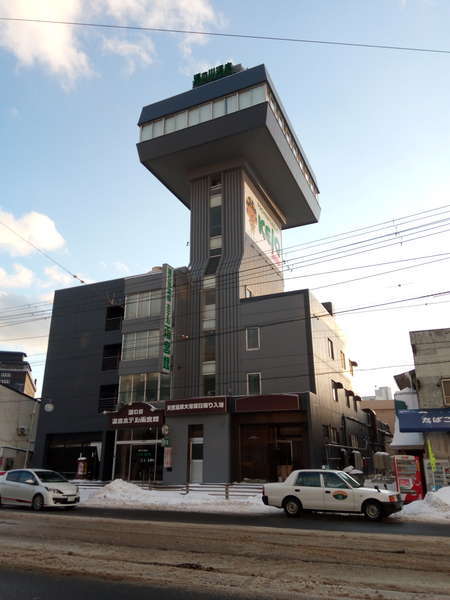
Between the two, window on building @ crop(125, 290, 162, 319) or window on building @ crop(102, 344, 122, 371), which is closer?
window on building @ crop(125, 290, 162, 319)

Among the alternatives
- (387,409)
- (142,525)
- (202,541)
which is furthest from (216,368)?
(387,409)

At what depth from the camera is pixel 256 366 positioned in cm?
3153

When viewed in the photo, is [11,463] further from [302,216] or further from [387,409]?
[387,409]

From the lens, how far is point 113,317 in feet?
127

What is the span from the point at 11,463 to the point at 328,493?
111 ft

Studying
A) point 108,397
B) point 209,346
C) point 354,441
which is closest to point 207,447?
point 209,346

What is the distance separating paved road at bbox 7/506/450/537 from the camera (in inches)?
496

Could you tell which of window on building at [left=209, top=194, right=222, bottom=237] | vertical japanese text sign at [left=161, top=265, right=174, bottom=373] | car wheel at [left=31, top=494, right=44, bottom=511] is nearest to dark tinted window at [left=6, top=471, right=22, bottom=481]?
car wheel at [left=31, top=494, right=44, bottom=511]

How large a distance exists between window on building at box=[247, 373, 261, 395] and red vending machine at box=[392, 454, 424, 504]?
11.5 m

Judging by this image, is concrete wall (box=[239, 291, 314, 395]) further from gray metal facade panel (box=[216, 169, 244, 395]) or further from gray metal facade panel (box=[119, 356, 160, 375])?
gray metal facade panel (box=[119, 356, 160, 375])

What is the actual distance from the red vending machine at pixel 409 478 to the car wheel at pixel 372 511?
21.3 ft

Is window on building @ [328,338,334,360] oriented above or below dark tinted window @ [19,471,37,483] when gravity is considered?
above

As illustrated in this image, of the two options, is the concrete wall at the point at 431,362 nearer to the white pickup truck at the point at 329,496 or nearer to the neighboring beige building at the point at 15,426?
the white pickup truck at the point at 329,496

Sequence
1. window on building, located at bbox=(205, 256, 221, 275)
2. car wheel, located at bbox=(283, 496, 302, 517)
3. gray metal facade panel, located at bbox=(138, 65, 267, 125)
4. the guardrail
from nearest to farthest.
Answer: car wheel, located at bbox=(283, 496, 302, 517)
the guardrail
window on building, located at bbox=(205, 256, 221, 275)
gray metal facade panel, located at bbox=(138, 65, 267, 125)
